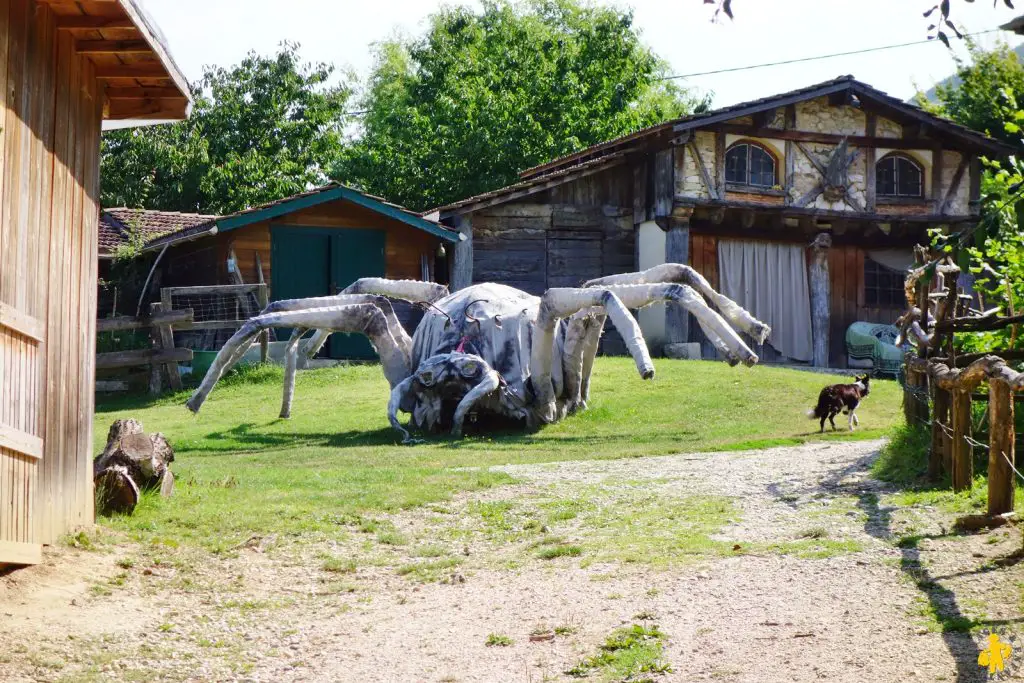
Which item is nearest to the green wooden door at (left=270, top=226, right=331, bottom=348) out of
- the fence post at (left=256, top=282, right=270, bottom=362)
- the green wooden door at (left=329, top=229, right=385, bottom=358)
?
the green wooden door at (left=329, top=229, right=385, bottom=358)

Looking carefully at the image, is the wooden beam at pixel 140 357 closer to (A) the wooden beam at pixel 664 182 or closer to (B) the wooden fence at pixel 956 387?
(A) the wooden beam at pixel 664 182

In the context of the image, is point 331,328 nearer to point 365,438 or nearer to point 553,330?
point 365,438

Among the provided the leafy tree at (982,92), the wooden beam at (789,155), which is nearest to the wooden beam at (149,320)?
the wooden beam at (789,155)

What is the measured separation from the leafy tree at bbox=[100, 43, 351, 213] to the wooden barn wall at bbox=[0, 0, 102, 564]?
2688cm

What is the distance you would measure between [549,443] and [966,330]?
6.35m

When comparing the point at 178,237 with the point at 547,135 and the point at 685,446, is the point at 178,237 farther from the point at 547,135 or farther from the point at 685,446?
the point at 547,135

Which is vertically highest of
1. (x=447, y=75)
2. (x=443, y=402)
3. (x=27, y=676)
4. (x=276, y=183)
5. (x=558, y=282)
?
(x=447, y=75)

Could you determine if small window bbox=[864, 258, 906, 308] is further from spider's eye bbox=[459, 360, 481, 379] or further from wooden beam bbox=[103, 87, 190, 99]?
wooden beam bbox=[103, 87, 190, 99]

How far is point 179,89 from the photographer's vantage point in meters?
9.11

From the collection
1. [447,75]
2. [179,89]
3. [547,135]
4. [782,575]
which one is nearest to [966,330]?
[782,575]

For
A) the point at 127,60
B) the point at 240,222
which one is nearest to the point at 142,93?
the point at 127,60

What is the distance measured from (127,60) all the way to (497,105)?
31.4 metres

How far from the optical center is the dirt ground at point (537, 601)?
6.06 metres

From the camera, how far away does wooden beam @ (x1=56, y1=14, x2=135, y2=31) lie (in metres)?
7.86
